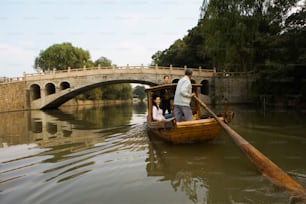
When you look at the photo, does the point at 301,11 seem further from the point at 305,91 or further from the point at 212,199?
the point at 212,199

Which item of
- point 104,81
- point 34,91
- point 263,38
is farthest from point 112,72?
point 263,38

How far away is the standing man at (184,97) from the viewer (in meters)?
5.39

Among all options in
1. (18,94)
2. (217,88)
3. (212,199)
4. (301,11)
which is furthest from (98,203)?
(18,94)

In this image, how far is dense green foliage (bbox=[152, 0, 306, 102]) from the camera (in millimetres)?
13531

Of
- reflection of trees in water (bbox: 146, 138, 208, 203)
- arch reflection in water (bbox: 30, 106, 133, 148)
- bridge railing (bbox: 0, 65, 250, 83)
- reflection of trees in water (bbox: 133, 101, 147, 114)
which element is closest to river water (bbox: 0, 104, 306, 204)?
reflection of trees in water (bbox: 146, 138, 208, 203)

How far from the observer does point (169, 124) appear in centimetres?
516

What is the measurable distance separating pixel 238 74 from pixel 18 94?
19.5m

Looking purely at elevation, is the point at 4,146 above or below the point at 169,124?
below

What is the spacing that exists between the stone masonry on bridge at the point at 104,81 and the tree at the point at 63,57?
1257 centimetres

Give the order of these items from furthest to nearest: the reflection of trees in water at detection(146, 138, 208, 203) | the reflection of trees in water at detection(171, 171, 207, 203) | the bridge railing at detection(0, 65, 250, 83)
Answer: the bridge railing at detection(0, 65, 250, 83), the reflection of trees in water at detection(146, 138, 208, 203), the reflection of trees in water at detection(171, 171, 207, 203)

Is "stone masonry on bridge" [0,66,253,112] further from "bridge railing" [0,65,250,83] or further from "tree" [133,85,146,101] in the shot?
"tree" [133,85,146,101]

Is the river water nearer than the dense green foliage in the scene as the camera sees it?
Yes

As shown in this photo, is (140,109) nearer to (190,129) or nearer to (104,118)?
(104,118)

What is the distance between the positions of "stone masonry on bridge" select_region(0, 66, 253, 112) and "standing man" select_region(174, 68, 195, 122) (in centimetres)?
1837
